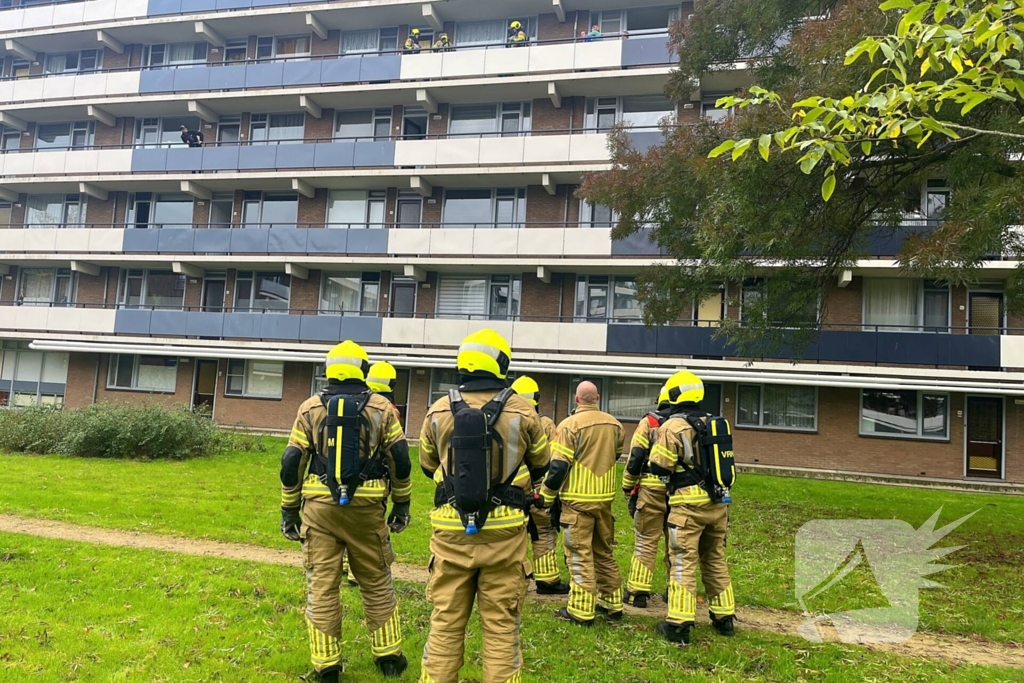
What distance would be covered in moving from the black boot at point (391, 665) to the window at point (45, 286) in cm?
2471

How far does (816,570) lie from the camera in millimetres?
7574

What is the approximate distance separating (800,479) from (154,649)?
15180 mm

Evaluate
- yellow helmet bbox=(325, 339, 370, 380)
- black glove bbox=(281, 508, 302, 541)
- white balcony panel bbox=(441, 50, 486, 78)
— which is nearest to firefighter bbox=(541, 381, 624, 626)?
yellow helmet bbox=(325, 339, 370, 380)

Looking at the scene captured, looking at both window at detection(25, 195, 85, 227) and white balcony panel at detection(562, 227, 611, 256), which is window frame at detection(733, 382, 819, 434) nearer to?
white balcony panel at detection(562, 227, 611, 256)

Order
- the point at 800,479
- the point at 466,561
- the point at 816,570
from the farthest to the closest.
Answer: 1. the point at 800,479
2. the point at 816,570
3. the point at 466,561

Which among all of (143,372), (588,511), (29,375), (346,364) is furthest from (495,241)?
(29,375)

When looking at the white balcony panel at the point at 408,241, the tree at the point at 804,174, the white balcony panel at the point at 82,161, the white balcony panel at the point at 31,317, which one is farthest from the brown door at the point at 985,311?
the white balcony panel at the point at 31,317

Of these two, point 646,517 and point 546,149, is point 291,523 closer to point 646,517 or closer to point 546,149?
point 646,517

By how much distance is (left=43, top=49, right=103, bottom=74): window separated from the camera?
981 inches

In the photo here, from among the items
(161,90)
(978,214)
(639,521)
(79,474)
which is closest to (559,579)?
(639,521)

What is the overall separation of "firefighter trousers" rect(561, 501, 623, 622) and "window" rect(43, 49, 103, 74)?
1115 inches

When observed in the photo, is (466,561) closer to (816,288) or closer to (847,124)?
(847,124)

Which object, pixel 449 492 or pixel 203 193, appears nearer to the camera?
pixel 449 492

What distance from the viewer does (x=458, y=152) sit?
66.0ft
